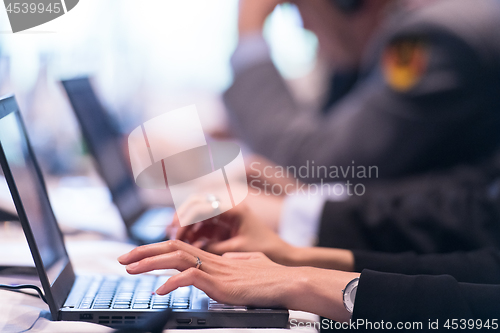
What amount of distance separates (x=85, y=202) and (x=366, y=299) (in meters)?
0.47

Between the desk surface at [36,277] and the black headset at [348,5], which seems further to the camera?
the black headset at [348,5]

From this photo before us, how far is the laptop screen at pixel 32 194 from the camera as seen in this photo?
324mm

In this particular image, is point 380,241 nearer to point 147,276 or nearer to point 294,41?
point 147,276

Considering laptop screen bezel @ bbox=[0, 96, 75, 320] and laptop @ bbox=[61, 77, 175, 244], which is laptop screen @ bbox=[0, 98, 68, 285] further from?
laptop @ bbox=[61, 77, 175, 244]

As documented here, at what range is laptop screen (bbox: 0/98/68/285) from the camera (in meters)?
0.32

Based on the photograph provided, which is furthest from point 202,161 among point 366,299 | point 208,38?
point 208,38

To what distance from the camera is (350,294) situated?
13.6 inches

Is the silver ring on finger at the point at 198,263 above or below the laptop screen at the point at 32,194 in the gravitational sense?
below

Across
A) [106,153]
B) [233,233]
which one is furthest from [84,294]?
[106,153]

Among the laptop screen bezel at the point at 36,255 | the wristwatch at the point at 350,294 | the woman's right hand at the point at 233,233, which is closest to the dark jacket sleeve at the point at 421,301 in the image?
the wristwatch at the point at 350,294

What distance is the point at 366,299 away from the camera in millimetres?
336

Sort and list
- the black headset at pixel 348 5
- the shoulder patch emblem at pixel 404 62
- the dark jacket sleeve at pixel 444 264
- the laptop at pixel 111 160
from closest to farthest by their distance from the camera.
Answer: the dark jacket sleeve at pixel 444 264, the laptop at pixel 111 160, the shoulder patch emblem at pixel 404 62, the black headset at pixel 348 5

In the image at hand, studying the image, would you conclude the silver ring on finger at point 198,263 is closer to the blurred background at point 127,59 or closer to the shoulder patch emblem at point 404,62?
the blurred background at point 127,59

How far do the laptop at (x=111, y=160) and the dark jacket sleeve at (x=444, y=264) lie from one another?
26 cm
